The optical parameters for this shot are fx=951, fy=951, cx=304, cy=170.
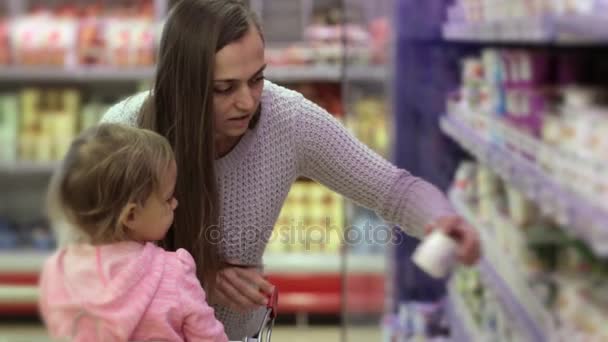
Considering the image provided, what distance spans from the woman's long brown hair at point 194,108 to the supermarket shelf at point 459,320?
1.04 meters

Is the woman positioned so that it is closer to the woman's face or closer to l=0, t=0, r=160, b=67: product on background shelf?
the woman's face

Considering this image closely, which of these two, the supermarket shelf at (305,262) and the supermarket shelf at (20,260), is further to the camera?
the supermarket shelf at (305,262)

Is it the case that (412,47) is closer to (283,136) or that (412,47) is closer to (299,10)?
(299,10)

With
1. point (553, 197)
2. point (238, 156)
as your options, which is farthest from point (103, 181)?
point (553, 197)

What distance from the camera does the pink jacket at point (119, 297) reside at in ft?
4.05

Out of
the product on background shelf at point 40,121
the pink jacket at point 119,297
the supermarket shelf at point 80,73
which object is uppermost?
the pink jacket at point 119,297

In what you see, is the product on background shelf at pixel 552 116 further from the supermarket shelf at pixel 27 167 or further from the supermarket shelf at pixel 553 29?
the supermarket shelf at pixel 27 167

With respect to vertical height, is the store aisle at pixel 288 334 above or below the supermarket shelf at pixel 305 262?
above

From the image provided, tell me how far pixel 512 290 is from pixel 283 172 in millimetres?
518

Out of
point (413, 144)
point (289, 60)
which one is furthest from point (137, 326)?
point (289, 60)

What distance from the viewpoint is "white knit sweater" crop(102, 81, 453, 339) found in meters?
1.53

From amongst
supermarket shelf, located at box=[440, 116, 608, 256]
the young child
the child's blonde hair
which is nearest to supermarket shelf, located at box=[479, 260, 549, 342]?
supermarket shelf, located at box=[440, 116, 608, 256]

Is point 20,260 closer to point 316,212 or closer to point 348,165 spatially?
point 316,212

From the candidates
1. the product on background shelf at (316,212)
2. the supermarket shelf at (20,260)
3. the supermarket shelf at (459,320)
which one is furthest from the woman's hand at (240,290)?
the supermarket shelf at (20,260)
